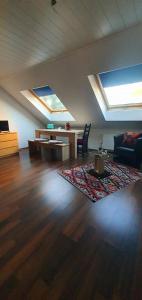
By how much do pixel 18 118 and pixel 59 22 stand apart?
417 cm

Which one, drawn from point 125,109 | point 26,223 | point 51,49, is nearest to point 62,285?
point 26,223

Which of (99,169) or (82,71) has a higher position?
(82,71)

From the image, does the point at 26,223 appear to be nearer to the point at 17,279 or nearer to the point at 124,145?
the point at 17,279

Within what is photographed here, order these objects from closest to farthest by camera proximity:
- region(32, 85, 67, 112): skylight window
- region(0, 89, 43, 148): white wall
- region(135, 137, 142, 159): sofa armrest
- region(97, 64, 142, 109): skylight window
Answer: region(97, 64, 142, 109): skylight window → region(135, 137, 142, 159): sofa armrest → region(32, 85, 67, 112): skylight window → region(0, 89, 43, 148): white wall

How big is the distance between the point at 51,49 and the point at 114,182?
275 centimetres

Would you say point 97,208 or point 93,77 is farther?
point 93,77

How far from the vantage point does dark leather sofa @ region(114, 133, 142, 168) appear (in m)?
3.67

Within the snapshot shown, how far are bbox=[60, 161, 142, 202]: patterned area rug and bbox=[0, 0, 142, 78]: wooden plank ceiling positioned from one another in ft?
8.04

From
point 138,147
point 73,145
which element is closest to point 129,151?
point 138,147

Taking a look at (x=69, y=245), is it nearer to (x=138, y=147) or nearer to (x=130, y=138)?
(x=138, y=147)

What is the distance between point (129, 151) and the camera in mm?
3775

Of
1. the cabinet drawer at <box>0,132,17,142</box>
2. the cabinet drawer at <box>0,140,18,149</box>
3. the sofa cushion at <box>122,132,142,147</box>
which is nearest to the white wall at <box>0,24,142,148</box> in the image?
the sofa cushion at <box>122,132,142,147</box>

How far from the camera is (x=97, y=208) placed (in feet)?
7.08

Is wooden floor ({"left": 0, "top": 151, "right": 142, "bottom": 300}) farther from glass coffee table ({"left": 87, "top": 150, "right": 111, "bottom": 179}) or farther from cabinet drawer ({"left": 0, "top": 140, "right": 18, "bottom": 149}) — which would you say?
cabinet drawer ({"left": 0, "top": 140, "right": 18, "bottom": 149})
